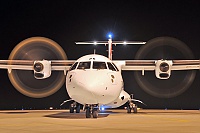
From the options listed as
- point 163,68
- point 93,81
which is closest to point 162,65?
point 163,68

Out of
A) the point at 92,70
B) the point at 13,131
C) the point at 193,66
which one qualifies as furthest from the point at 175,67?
the point at 13,131

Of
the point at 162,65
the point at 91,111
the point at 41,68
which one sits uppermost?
the point at 162,65

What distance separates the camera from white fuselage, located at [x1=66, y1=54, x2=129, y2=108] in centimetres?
1566

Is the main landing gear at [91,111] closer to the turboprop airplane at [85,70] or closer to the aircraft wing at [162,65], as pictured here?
the turboprop airplane at [85,70]

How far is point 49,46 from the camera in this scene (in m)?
25.6

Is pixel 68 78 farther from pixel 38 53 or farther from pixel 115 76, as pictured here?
pixel 38 53

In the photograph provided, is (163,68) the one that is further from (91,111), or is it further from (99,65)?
(91,111)

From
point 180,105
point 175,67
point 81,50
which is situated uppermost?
point 81,50

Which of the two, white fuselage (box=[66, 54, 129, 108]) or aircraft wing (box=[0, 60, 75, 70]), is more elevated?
aircraft wing (box=[0, 60, 75, 70])

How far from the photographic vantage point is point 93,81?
15.7 meters

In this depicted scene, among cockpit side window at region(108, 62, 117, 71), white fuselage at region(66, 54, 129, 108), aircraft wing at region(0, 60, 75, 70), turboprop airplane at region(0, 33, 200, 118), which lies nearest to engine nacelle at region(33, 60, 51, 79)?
turboprop airplane at region(0, 33, 200, 118)

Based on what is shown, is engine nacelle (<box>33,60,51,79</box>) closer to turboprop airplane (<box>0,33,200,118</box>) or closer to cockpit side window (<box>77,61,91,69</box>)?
turboprop airplane (<box>0,33,200,118</box>)

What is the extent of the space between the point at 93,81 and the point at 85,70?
1082 millimetres

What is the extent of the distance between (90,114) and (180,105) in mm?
30250
